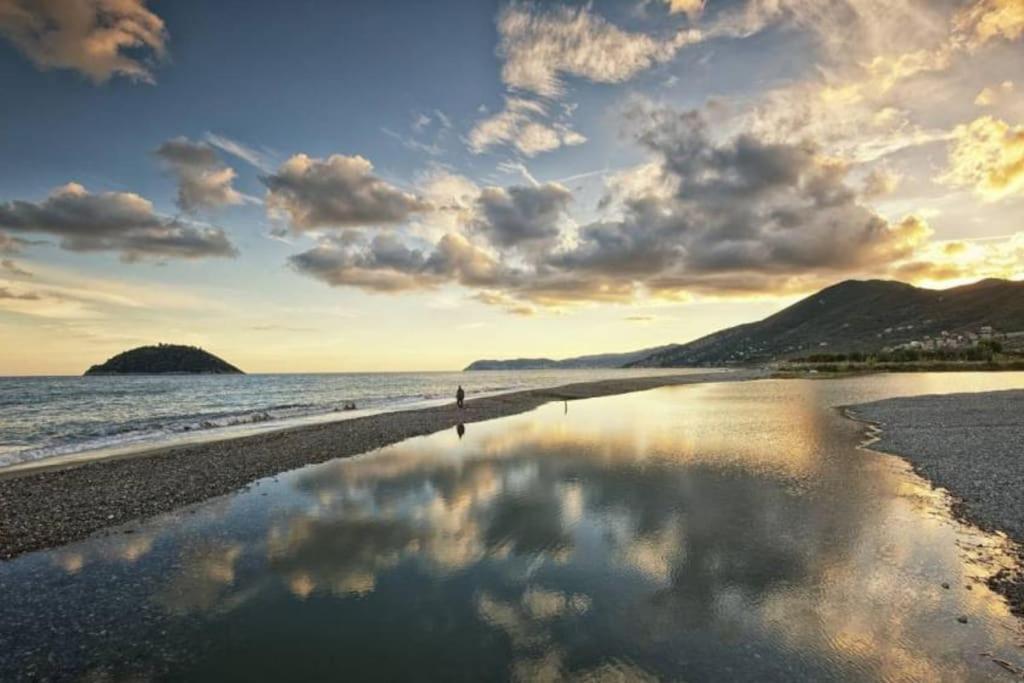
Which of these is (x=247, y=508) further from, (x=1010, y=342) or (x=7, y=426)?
(x=1010, y=342)

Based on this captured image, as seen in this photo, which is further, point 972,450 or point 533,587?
point 972,450

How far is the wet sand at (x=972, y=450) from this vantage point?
17141mm

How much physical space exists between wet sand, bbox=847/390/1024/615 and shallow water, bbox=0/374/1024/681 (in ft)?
3.57

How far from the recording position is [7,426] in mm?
56969

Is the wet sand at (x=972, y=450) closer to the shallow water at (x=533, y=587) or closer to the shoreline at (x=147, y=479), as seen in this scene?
the shallow water at (x=533, y=587)

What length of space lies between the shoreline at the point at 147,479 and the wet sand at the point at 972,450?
28.8 metres

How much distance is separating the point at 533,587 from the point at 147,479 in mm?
23127

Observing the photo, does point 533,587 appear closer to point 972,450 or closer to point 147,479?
point 147,479

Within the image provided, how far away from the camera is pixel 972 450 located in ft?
92.4

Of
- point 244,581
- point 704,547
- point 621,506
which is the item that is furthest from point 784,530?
point 244,581

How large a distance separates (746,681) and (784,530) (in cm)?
929

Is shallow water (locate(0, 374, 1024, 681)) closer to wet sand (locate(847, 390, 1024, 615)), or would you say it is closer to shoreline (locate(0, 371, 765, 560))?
wet sand (locate(847, 390, 1024, 615))

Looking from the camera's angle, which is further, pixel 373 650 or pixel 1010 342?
pixel 1010 342

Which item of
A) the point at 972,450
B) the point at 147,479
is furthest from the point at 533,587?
the point at 972,450
